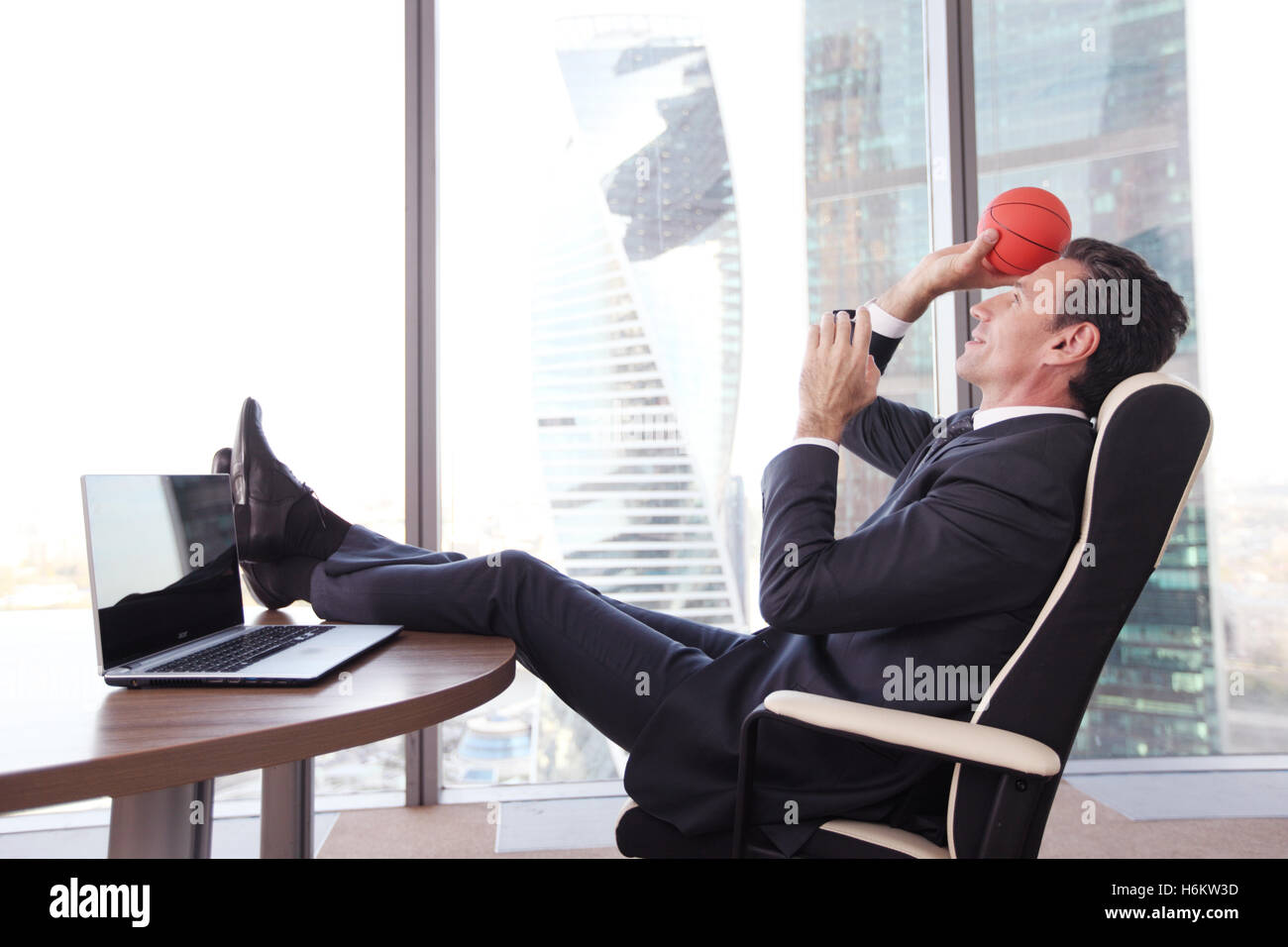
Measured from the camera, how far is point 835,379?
1309 mm

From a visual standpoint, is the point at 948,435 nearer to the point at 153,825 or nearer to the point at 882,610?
the point at 882,610

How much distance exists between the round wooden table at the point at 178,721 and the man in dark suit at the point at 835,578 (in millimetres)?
170

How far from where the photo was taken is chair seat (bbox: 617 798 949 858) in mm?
1053

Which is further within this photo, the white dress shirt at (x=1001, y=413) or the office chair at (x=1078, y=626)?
the white dress shirt at (x=1001, y=413)

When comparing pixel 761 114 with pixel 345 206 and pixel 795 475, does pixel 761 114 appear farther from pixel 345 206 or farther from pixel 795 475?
pixel 795 475

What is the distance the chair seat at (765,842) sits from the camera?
3.45 ft

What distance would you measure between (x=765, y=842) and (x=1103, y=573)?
57cm

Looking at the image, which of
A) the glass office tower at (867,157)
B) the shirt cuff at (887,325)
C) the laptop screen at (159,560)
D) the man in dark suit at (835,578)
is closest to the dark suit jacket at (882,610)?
the man in dark suit at (835,578)

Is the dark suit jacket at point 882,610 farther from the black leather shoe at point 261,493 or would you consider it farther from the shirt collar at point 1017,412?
the black leather shoe at point 261,493

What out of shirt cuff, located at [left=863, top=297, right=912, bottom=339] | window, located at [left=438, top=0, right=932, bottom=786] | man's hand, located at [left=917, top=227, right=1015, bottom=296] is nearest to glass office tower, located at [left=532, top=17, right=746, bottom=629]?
window, located at [left=438, top=0, right=932, bottom=786]

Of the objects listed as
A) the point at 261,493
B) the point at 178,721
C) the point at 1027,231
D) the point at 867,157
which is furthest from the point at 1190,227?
the point at 178,721

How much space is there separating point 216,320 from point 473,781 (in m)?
1.69

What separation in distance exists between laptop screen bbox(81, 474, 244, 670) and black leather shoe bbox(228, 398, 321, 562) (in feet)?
0.26
